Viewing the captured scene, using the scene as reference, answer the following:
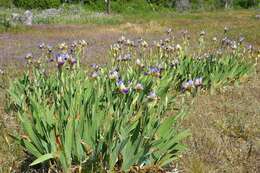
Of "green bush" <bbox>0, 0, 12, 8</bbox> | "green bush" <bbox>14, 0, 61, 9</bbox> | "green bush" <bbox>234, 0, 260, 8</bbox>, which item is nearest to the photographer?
"green bush" <bbox>14, 0, 61, 9</bbox>

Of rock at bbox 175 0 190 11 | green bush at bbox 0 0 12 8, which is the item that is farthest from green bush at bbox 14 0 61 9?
rock at bbox 175 0 190 11

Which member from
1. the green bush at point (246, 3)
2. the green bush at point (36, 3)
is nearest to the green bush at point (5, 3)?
the green bush at point (36, 3)

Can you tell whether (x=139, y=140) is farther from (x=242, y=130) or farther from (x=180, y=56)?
(x=180, y=56)

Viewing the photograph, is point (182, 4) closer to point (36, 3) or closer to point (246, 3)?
point (246, 3)

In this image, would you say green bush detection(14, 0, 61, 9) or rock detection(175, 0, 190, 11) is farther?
rock detection(175, 0, 190, 11)

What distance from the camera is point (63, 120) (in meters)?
3.41

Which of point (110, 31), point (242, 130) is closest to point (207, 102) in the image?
point (242, 130)

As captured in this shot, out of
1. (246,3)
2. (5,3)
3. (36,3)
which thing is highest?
(246,3)

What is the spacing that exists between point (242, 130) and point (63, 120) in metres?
2.35

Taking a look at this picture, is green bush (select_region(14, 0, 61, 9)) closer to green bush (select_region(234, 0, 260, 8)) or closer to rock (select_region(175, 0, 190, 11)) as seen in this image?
rock (select_region(175, 0, 190, 11))

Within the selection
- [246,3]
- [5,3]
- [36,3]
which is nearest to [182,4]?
[246,3]

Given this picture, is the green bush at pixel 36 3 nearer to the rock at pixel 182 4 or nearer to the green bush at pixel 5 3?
the green bush at pixel 5 3

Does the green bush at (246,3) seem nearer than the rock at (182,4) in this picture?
No

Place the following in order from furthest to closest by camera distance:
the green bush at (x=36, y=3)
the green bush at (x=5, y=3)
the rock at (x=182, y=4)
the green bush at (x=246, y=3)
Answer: the green bush at (x=246, y=3), the rock at (x=182, y=4), the green bush at (x=5, y=3), the green bush at (x=36, y=3)
